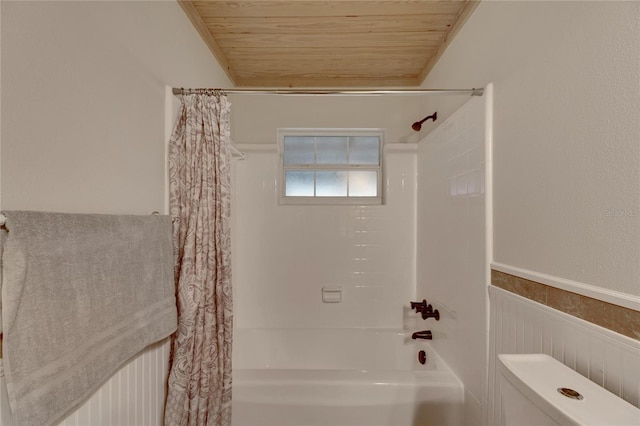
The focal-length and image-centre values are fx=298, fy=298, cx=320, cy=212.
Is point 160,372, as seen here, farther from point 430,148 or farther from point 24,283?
point 430,148

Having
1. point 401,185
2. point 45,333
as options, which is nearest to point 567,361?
point 45,333

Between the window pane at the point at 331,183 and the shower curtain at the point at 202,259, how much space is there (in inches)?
51.8

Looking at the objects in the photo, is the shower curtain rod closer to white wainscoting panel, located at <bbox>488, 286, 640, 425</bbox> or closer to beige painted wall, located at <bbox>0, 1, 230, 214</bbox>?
beige painted wall, located at <bbox>0, 1, 230, 214</bbox>

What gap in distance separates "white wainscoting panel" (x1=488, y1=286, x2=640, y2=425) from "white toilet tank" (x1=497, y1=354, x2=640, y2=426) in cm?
5

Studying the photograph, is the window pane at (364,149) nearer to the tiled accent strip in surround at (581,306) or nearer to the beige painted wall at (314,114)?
the beige painted wall at (314,114)

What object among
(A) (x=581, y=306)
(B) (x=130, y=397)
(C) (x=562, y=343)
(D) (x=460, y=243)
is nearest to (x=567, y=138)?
(A) (x=581, y=306)

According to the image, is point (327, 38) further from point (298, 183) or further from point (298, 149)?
point (298, 183)

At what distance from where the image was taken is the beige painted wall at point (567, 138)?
730 millimetres

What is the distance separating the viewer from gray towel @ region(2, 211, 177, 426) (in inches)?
23.9

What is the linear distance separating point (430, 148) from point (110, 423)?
7.22ft

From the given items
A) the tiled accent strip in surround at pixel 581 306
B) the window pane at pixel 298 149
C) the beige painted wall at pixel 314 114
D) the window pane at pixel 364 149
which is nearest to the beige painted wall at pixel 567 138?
the tiled accent strip in surround at pixel 581 306

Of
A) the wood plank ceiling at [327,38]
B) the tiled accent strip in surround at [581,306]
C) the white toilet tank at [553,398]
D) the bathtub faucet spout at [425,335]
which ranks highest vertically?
the wood plank ceiling at [327,38]

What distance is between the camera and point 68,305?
2.35 feet

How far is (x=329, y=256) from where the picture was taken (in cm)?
245
